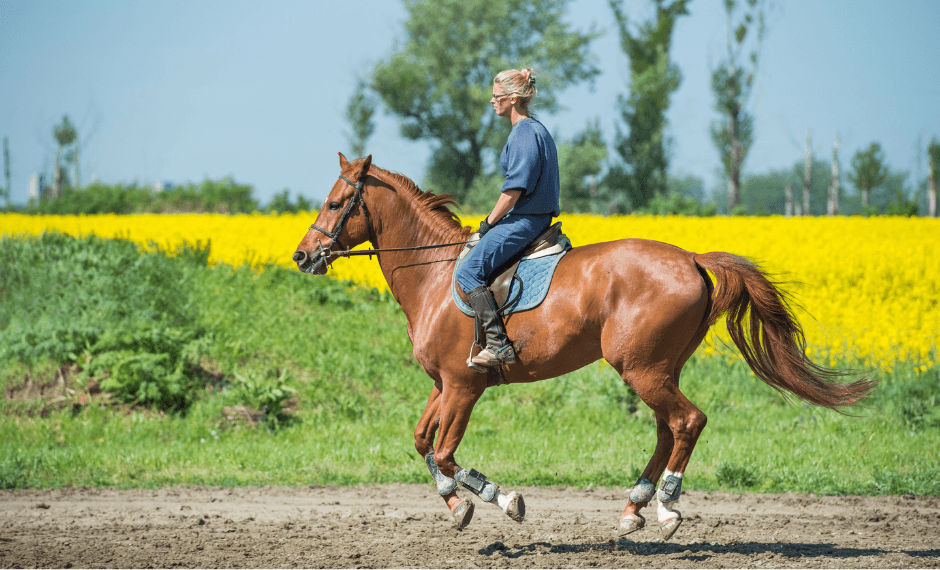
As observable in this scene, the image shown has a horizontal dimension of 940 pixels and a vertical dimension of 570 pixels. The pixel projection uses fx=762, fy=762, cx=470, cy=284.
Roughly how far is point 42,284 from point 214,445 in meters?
5.02

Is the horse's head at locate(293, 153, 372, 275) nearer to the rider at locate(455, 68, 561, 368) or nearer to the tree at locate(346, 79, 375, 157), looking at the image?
the rider at locate(455, 68, 561, 368)

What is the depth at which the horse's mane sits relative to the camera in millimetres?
5449

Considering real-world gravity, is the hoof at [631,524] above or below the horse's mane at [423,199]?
below

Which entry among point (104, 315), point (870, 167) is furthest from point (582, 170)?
point (104, 315)

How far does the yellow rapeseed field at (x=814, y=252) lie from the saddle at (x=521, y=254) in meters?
3.74

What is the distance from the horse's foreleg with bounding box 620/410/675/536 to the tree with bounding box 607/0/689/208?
38.0 meters

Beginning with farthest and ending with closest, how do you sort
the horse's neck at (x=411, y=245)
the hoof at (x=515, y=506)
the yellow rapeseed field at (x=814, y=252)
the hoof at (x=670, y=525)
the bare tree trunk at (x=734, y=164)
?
the bare tree trunk at (x=734, y=164)
the yellow rapeseed field at (x=814, y=252)
the horse's neck at (x=411, y=245)
the hoof at (x=515, y=506)
the hoof at (x=670, y=525)

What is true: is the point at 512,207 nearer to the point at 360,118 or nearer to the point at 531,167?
the point at 531,167

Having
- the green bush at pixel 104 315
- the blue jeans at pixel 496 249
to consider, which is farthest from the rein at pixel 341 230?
the green bush at pixel 104 315

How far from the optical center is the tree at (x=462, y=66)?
44.6 m

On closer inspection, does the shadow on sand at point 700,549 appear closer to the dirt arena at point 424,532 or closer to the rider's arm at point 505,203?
the dirt arena at point 424,532

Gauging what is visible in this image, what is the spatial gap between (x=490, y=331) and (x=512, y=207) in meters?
0.80

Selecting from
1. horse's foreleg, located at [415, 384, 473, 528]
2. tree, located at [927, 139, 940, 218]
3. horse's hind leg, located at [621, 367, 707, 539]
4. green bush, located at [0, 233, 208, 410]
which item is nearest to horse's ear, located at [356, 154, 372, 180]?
horse's foreleg, located at [415, 384, 473, 528]

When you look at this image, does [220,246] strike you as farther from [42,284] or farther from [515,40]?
[515,40]
